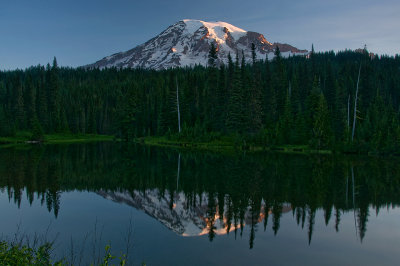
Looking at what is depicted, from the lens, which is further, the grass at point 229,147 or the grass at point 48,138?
the grass at point 48,138

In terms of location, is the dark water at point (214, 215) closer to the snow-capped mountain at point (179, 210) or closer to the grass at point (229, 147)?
the snow-capped mountain at point (179, 210)

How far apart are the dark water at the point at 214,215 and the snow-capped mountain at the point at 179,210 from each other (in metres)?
0.05

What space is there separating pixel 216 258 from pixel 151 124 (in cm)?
8703

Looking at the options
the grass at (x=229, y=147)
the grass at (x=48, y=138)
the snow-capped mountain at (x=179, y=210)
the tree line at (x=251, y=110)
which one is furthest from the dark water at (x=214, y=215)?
the grass at (x=48, y=138)

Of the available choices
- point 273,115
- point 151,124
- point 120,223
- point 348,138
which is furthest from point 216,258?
point 151,124

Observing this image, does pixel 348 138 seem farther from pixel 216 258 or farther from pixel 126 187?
pixel 216 258

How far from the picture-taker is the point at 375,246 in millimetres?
12906

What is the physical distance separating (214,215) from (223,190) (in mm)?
5583

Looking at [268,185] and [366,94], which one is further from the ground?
[366,94]

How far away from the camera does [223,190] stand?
71.8ft

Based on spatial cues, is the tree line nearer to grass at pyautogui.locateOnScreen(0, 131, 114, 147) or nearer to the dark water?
grass at pyautogui.locateOnScreen(0, 131, 114, 147)

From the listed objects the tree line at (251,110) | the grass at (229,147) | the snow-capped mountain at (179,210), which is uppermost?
the tree line at (251,110)

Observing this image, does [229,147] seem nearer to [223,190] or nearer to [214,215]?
[223,190]

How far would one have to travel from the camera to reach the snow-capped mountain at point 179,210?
14884 millimetres
